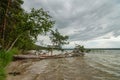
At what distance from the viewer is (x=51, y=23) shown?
2561cm

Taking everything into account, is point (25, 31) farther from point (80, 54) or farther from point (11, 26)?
point (80, 54)

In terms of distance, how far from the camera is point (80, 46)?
57.3 metres

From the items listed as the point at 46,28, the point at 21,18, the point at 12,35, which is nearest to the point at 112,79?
the point at 46,28

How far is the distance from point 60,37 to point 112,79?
167 feet

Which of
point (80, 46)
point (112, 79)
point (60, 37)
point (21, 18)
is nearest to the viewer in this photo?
point (112, 79)

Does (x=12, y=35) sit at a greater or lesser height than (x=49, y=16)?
lesser

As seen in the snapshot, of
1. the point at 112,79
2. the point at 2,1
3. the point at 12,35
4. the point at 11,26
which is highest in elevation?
the point at 2,1

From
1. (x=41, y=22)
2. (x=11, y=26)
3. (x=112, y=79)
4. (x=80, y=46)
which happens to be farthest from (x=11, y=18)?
(x=80, y=46)

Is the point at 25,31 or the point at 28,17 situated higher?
the point at 28,17

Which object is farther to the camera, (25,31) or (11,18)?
(11,18)

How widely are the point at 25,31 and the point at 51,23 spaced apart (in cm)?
381

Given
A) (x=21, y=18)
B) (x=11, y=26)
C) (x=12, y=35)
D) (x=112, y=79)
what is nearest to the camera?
(x=112, y=79)

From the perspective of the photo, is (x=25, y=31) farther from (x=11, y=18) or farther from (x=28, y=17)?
(x=11, y=18)

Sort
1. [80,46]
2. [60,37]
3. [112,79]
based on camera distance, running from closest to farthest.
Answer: [112,79] → [80,46] → [60,37]
